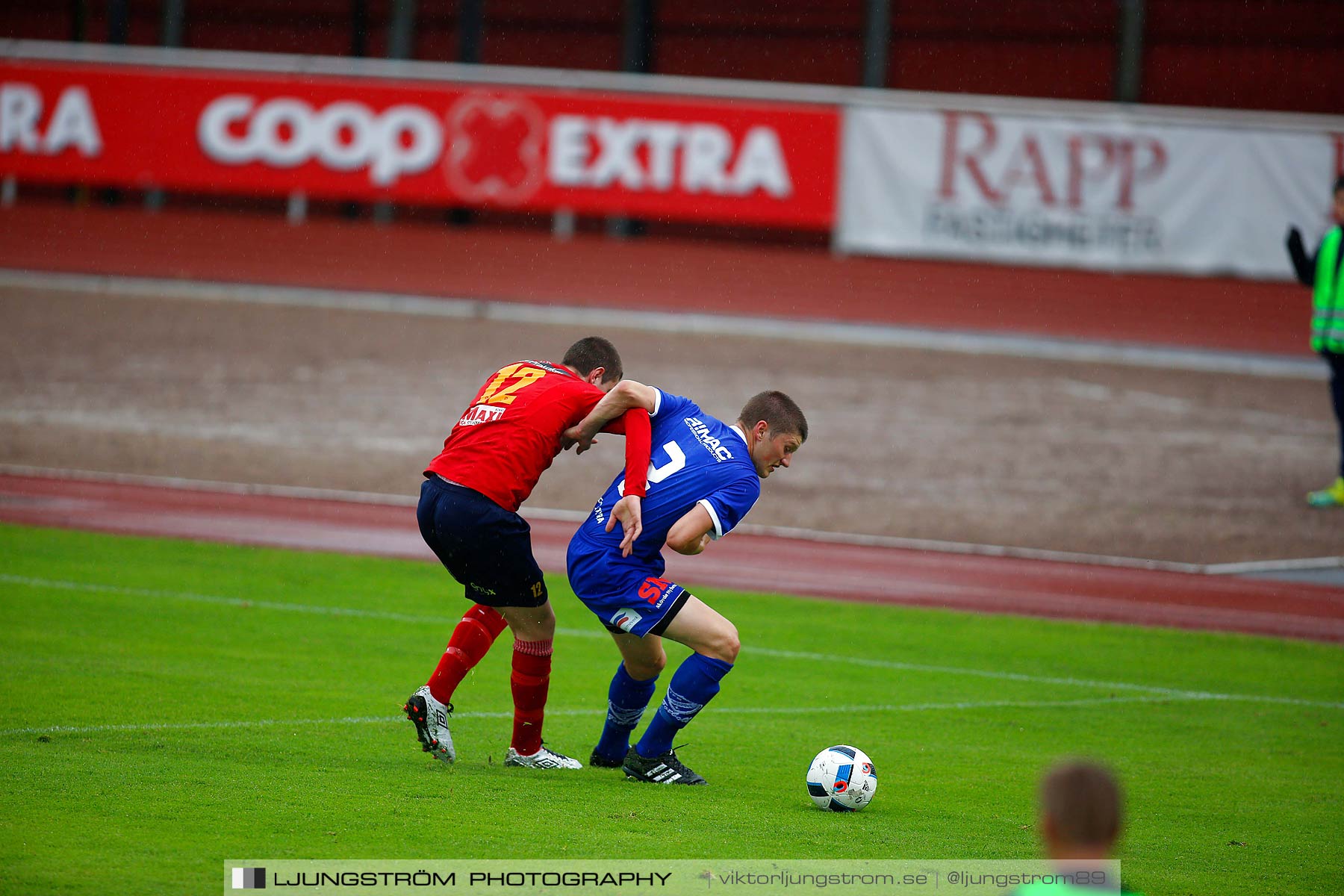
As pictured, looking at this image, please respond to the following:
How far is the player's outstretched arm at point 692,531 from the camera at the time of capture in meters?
6.41

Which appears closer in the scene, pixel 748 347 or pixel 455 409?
pixel 455 409

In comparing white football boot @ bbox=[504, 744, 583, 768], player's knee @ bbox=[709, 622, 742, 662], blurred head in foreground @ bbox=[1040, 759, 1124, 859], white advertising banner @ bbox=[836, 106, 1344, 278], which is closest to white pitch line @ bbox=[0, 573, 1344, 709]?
white football boot @ bbox=[504, 744, 583, 768]

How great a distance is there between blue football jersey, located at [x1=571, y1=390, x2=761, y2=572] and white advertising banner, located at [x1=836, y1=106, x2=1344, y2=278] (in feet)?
54.2

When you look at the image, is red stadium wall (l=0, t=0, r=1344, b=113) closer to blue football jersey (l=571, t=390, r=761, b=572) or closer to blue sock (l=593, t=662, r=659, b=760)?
blue football jersey (l=571, t=390, r=761, b=572)

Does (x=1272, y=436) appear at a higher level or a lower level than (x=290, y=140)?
lower

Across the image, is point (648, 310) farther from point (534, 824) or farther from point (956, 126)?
point (534, 824)

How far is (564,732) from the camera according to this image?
786 centimetres

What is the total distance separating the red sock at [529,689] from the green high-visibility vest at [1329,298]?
1047cm

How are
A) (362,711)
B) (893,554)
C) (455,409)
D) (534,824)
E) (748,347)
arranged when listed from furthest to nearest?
(748,347) < (455,409) < (893,554) < (362,711) < (534,824)

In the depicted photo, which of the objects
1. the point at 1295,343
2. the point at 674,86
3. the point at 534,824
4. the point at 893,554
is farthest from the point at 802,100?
the point at 534,824

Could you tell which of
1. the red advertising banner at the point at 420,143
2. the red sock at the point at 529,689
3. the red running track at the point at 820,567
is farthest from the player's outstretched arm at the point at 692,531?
the red advertising banner at the point at 420,143

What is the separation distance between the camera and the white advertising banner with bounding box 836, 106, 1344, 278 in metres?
21.8

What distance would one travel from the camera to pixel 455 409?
17703mm

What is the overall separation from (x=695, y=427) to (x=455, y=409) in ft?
36.5
